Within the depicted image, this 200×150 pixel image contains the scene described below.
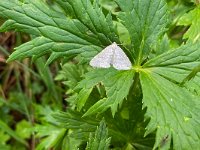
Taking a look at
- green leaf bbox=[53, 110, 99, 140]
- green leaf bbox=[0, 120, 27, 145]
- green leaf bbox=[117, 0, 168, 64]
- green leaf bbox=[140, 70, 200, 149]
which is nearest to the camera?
green leaf bbox=[140, 70, 200, 149]

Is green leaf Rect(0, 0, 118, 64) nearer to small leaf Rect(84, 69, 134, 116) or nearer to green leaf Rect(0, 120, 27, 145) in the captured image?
small leaf Rect(84, 69, 134, 116)

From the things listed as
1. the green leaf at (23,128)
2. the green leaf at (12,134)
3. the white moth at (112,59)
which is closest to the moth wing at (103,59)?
the white moth at (112,59)

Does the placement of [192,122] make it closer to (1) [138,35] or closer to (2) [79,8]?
(1) [138,35]

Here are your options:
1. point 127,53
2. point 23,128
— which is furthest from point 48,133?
point 127,53

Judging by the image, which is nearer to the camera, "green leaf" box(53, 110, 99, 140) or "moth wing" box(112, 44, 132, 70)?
"moth wing" box(112, 44, 132, 70)

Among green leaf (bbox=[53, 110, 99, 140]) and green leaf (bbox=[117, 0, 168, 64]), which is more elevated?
green leaf (bbox=[117, 0, 168, 64])

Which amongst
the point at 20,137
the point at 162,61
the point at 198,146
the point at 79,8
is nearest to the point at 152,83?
the point at 162,61

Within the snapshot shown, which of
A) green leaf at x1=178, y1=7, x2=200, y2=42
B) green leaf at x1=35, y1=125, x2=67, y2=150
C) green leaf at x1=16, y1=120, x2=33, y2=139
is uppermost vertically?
green leaf at x1=178, y1=7, x2=200, y2=42

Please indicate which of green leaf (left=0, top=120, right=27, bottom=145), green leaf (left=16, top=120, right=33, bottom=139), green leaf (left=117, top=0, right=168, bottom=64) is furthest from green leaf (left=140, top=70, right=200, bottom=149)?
green leaf (left=16, top=120, right=33, bottom=139)
